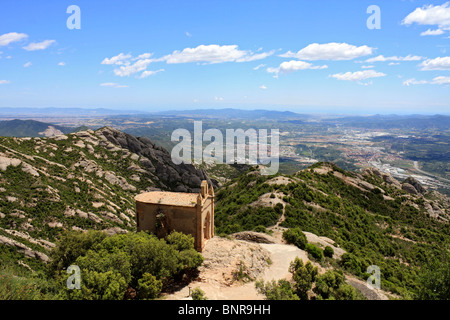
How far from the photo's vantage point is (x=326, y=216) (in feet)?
157

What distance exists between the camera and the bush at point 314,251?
31.3 m

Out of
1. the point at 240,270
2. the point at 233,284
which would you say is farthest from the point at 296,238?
the point at 233,284

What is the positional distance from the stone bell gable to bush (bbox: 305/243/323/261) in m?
13.0

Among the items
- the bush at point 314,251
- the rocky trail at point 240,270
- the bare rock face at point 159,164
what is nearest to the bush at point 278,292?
the rocky trail at point 240,270

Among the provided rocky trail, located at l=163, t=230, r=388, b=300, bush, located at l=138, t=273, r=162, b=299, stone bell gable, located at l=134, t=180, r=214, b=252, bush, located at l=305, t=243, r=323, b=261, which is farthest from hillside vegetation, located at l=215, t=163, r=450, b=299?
bush, located at l=138, t=273, r=162, b=299

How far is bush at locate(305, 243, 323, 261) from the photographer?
31.3 metres

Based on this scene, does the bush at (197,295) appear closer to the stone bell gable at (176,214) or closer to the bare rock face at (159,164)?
the stone bell gable at (176,214)

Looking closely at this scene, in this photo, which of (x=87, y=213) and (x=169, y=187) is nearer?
(x=87, y=213)

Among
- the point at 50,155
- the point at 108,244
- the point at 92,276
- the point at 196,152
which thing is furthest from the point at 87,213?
the point at 196,152

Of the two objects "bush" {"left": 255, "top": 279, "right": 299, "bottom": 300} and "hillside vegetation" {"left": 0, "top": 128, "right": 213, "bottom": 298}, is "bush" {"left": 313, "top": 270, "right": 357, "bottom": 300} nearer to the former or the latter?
"bush" {"left": 255, "top": 279, "right": 299, "bottom": 300}

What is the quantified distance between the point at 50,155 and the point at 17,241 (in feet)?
122

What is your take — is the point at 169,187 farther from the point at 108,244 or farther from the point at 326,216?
the point at 108,244

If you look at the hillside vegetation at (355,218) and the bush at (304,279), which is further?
the hillside vegetation at (355,218)

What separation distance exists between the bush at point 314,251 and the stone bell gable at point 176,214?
13042 millimetres
